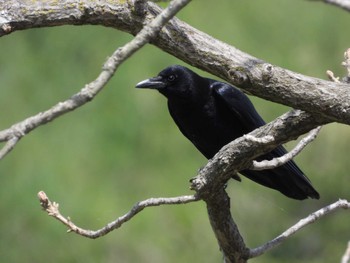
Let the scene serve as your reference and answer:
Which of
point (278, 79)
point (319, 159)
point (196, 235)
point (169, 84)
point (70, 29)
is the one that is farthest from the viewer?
point (70, 29)

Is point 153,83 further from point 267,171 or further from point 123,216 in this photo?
point 123,216

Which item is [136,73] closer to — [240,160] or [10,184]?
[10,184]

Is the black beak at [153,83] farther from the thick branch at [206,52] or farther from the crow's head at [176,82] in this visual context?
the thick branch at [206,52]

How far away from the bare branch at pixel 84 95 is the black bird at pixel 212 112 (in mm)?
1899

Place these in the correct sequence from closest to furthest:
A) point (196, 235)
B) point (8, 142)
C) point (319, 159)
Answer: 1. point (8, 142)
2. point (196, 235)
3. point (319, 159)

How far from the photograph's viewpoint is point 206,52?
138 inches

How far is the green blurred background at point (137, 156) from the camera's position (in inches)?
302

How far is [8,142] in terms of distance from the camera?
251 cm

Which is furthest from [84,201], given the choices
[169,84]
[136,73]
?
[169,84]

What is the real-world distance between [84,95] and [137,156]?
582 cm

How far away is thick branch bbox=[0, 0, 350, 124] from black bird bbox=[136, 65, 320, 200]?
3.78ft

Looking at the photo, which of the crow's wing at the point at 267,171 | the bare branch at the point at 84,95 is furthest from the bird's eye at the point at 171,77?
the bare branch at the point at 84,95

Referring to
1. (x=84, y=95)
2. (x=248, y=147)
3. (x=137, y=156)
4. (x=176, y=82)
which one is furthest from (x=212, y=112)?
(x=137, y=156)

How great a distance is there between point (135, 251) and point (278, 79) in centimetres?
439
